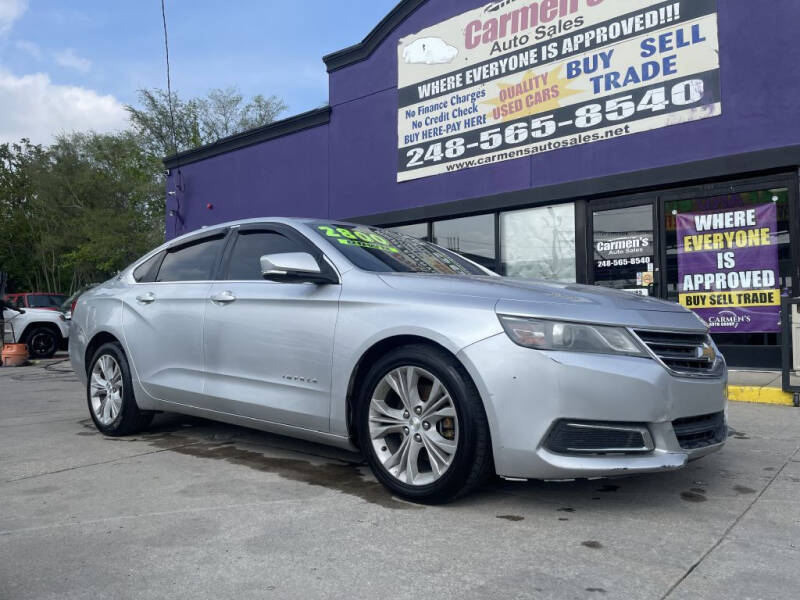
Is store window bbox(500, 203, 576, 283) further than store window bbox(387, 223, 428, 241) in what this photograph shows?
No

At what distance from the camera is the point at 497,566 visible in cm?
232

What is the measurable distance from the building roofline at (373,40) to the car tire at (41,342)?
8.41 meters

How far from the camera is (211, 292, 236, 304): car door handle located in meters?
4.02

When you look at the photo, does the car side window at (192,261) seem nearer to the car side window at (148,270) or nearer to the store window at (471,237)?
the car side window at (148,270)

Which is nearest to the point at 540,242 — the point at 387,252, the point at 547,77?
the point at 547,77

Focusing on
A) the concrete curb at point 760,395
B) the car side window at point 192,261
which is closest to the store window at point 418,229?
the concrete curb at point 760,395

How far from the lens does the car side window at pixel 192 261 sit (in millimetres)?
4414

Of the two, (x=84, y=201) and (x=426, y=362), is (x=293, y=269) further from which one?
(x=84, y=201)

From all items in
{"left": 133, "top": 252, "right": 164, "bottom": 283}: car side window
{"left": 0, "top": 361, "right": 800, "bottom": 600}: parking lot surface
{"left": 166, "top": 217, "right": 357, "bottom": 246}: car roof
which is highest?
{"left": 166, "top": 217, "right": 357, "bottom": 246}: car roof

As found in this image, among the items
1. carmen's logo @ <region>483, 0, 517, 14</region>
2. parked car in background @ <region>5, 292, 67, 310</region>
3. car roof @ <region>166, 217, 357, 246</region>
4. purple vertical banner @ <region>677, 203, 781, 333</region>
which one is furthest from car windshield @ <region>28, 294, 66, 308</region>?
purple vertical banner @ <region>677, 203, 781, 333</region>

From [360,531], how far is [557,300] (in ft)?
4.44

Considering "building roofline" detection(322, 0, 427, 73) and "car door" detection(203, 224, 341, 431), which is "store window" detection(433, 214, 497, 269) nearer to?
"building roofline" detection(322, 0, 427, 73)

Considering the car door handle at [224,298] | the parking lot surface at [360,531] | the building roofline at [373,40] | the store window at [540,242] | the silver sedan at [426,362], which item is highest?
the building roofline at [373,40]

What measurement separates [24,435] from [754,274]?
26.3ft
